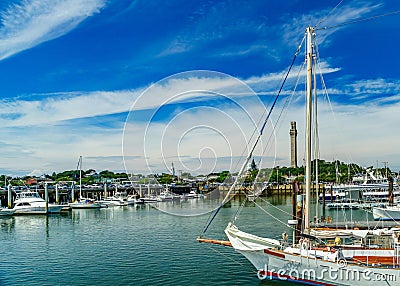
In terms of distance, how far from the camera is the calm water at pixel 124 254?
2594 centimetres

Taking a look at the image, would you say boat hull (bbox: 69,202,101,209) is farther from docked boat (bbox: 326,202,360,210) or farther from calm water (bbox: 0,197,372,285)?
docked boat (bbox: 326,202,360,210)

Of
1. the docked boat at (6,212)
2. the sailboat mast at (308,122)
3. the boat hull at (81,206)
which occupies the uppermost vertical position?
the sailboat mast at (308,122)

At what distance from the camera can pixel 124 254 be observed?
33.3 meters

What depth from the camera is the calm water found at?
85.1ft

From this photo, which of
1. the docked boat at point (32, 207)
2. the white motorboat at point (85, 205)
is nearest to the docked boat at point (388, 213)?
the docked boat at point (32, 207)

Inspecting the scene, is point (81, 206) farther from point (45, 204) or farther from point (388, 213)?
point (388, 213)

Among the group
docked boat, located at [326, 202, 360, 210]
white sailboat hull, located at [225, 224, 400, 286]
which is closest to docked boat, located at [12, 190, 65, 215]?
docked boat, located at [326, 202, 360, 210]

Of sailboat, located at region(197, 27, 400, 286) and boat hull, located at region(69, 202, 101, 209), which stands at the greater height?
sailboat, located at region(197, 27, 400, 286)

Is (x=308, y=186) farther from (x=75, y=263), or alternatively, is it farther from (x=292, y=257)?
(x=75, y=263)

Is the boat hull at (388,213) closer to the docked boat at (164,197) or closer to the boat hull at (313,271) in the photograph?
the boat hull at (313,271)

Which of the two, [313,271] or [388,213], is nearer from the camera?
[313,271]

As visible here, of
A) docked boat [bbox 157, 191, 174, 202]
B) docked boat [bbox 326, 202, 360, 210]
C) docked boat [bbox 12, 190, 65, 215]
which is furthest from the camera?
docked boat [bbox 157, 191, 174, 202]

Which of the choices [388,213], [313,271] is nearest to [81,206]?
[388,213]

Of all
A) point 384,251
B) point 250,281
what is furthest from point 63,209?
point 384,251
